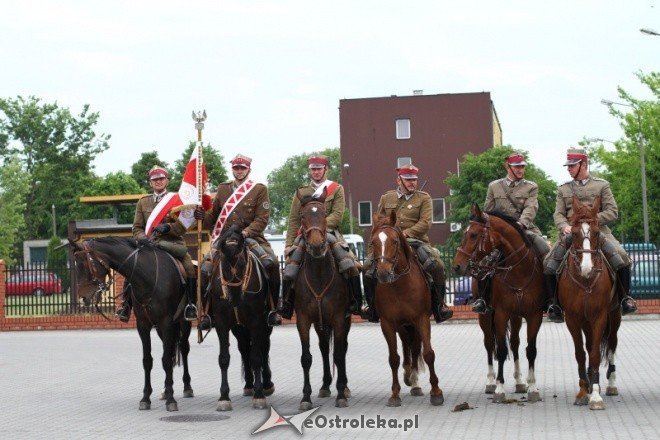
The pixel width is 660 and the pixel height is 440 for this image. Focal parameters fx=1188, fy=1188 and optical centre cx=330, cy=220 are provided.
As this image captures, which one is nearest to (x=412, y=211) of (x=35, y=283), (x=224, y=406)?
(x=224, y=406)

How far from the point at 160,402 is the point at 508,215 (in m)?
5.18

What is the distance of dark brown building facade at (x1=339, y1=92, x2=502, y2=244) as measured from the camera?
8481 centimetres

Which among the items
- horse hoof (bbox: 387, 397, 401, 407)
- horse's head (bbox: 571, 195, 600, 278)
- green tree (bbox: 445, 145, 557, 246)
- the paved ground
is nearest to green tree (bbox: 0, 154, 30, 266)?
green tree (bbox: 445, 145, 557, 246)

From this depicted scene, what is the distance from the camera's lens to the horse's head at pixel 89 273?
1460 centimetres

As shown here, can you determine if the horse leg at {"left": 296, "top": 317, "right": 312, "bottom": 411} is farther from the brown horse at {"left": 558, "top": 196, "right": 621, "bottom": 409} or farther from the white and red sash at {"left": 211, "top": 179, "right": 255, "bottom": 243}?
the brown horse at {"left": 558, "top": 196, "right": 621, "bottom": 409}

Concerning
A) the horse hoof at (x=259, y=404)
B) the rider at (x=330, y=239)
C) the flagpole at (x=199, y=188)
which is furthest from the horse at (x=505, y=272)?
the flagpole at (x=199, y=188)

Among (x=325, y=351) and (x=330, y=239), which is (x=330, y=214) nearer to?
(x=330, y=239)

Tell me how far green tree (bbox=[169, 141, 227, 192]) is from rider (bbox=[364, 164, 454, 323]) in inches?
1907

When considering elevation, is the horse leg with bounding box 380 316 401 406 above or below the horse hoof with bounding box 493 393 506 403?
above

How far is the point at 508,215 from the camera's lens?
583 inches

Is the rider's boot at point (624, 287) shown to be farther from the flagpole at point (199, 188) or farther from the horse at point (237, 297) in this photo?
the flagpole at point (199, 188)

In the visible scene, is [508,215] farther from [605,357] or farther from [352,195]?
[352,195]

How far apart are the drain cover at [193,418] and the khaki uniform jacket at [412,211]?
134 inches

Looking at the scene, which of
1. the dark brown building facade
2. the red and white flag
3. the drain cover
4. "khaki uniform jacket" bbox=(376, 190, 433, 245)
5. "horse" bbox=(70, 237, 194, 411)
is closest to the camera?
the drain cover
